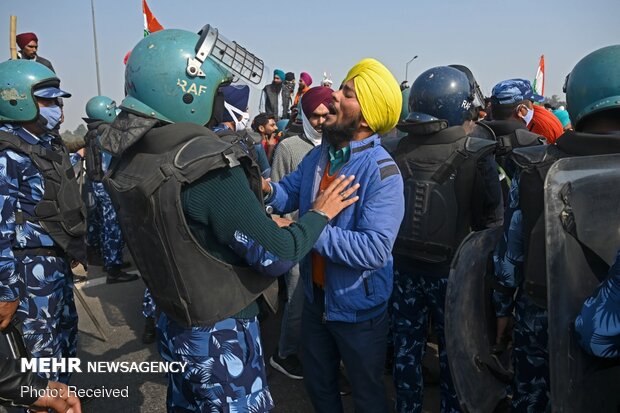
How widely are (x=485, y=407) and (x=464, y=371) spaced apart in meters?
0.20

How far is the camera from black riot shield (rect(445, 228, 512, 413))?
6.34 ft

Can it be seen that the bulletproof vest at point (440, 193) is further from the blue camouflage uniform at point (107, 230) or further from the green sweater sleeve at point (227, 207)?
the blue camouflage uniform at point (107, 230)

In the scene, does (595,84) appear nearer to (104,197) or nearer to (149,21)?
(104,197)

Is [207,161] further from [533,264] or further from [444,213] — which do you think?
[444,213]

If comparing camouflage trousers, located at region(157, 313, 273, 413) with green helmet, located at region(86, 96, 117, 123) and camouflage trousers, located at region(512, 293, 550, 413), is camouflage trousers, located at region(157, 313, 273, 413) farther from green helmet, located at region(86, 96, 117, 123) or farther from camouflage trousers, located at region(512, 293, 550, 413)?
green helmet, located at region(86, 96, 117, 123)

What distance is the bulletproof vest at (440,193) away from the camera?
2.62m

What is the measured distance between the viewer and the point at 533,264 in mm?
1699

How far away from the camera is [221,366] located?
5.63ft

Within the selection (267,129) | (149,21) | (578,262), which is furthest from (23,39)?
(578,262)

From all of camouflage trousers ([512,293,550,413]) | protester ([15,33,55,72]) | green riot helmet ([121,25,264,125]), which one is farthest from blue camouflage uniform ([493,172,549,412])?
protester ([15,33,55,72])

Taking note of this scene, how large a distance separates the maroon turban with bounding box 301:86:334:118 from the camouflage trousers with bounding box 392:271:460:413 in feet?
5.94

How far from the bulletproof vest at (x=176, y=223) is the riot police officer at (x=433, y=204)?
4.12ft

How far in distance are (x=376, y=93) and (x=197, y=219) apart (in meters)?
1.12

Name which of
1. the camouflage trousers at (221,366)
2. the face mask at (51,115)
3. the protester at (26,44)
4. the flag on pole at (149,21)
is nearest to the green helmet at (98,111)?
the protester at (26,44)
